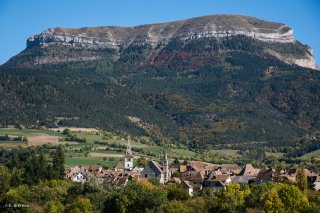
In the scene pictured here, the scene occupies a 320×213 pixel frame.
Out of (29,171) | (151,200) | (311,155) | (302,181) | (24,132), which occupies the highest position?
(151,200)

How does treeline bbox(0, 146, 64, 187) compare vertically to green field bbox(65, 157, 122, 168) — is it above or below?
above

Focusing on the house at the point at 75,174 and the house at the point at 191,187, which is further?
the house at the point at 75,174

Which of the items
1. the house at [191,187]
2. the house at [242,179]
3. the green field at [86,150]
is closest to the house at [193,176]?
the house at [242,179]

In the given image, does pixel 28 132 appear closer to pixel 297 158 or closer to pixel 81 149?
pixel 81 149

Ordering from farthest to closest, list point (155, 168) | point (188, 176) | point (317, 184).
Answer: point (155, 168) → point (188, 176) → point (317, 184)

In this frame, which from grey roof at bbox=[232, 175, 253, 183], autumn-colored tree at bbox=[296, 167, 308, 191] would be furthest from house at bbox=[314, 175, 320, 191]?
grey roof at bbox=[232, 175, 253, 183]

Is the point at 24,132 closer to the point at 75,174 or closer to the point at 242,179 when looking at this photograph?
the point at 75,174

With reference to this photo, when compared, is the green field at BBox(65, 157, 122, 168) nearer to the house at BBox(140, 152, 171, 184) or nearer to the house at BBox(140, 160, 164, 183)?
the house at BBox(140, 160, 164, 183)

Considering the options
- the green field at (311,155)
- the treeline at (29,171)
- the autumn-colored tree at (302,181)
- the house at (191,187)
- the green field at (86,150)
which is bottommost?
the green field at (311,155)

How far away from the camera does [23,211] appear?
81.9 m

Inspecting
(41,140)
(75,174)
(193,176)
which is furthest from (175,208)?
(41,140)

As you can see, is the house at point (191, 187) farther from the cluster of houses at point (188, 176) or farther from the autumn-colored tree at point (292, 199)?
the autumn-colored tree at point (292, 199)

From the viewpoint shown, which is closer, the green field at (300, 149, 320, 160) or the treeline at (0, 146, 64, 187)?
the treeline at (0, 146, 64, 187)

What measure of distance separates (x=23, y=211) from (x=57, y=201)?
27.6ft
